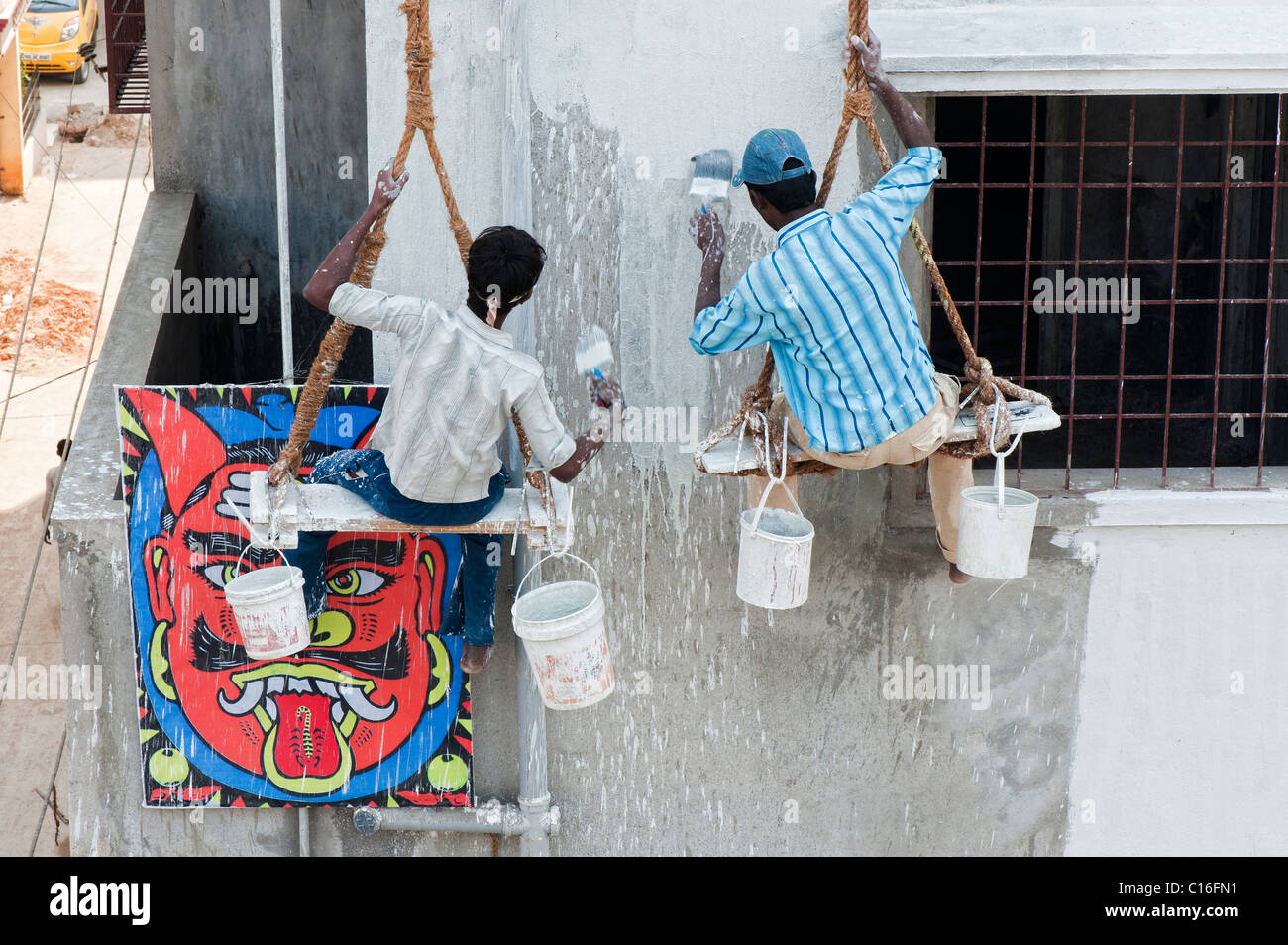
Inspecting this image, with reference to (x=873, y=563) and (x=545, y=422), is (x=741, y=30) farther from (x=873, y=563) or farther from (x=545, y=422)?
(x=873, y=563)

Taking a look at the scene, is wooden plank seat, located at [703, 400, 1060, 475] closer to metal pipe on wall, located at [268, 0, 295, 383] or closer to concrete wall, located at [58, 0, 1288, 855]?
concrete wall, located at [58, 0, 1288, 855]

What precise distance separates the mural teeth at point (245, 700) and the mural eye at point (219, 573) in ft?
1.23

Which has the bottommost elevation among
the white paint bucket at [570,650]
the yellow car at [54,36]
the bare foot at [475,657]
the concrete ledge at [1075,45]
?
the bare foot at [475,657]

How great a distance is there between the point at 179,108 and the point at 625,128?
3.23 metres

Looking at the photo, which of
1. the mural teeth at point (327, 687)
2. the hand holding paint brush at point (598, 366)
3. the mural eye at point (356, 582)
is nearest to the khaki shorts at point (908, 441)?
the hand holding paint brush at point (598, 366)

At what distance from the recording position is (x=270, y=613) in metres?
4.05

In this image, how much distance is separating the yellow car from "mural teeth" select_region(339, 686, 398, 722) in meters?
14.3

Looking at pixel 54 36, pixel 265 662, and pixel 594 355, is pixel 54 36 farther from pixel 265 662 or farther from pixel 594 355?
pixel 594 355

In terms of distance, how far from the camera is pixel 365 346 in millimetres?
6145

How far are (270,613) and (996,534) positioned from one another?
2.19 metres

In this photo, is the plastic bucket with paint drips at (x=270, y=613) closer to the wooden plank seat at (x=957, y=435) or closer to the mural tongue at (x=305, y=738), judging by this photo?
the mural tongue at (x=305, y=738)

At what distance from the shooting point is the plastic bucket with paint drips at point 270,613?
158 inches

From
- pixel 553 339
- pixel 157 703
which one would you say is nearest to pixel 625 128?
pixel 553 339

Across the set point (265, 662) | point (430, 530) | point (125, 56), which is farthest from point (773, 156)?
point (125, 56)
